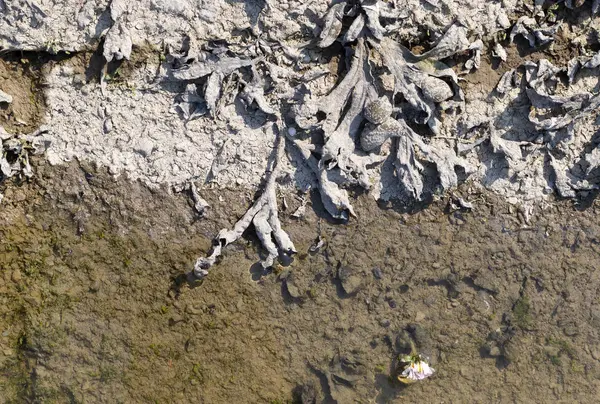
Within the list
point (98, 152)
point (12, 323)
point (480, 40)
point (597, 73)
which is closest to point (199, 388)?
point (12, 323)

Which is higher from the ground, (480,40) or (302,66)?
(480,40)

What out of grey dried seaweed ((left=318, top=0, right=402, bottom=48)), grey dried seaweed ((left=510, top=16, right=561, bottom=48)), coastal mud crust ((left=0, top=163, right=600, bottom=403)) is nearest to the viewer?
grey dried seaweed ((left=318, top=0, right=402, bottom=48))

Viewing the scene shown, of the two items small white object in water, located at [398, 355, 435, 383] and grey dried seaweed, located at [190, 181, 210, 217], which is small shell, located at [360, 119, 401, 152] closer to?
grey dried seaweed, located at [190, 181, 210, 217]

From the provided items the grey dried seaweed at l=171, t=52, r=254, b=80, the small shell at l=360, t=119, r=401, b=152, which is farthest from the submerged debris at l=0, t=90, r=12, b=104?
the small shell at l=360, t=119, r=401, b=152

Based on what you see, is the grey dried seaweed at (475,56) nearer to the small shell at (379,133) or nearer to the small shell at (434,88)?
the small shell at (434,88)

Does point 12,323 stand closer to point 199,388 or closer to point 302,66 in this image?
point 199,388

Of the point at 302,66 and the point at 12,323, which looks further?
the point at 12,323
